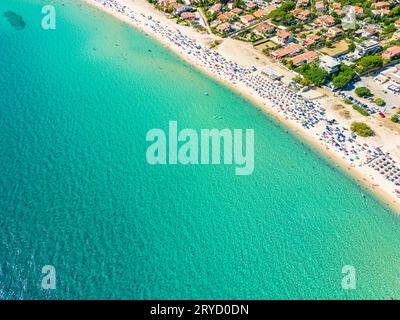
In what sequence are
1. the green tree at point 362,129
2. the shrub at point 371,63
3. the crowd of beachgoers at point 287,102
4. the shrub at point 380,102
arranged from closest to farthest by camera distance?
the crowd of beachgoers at point 287,102, the green tree at point 362,129, the shrub at point 380,102, the shrub at point 371,63

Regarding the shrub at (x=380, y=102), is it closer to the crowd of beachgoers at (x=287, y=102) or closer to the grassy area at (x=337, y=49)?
the crowd of beachgoers at (x=287, y=102)

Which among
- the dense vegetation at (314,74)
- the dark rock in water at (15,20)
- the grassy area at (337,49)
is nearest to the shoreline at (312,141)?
the dense vegetation at (314,74)

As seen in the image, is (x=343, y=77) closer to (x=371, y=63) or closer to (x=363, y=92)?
(x=363, y=92)

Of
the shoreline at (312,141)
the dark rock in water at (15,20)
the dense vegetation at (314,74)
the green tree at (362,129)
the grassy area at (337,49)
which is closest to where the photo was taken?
the shoreline at (312,141)

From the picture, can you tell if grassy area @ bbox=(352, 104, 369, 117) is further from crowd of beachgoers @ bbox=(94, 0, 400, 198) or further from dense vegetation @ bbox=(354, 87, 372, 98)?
crowd of beachgoers @ bbox=(94, 0, 400, 198)

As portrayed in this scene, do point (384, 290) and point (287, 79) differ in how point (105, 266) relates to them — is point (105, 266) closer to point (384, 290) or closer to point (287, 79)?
point (384, 290)

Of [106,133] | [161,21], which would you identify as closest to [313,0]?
[161,21]
